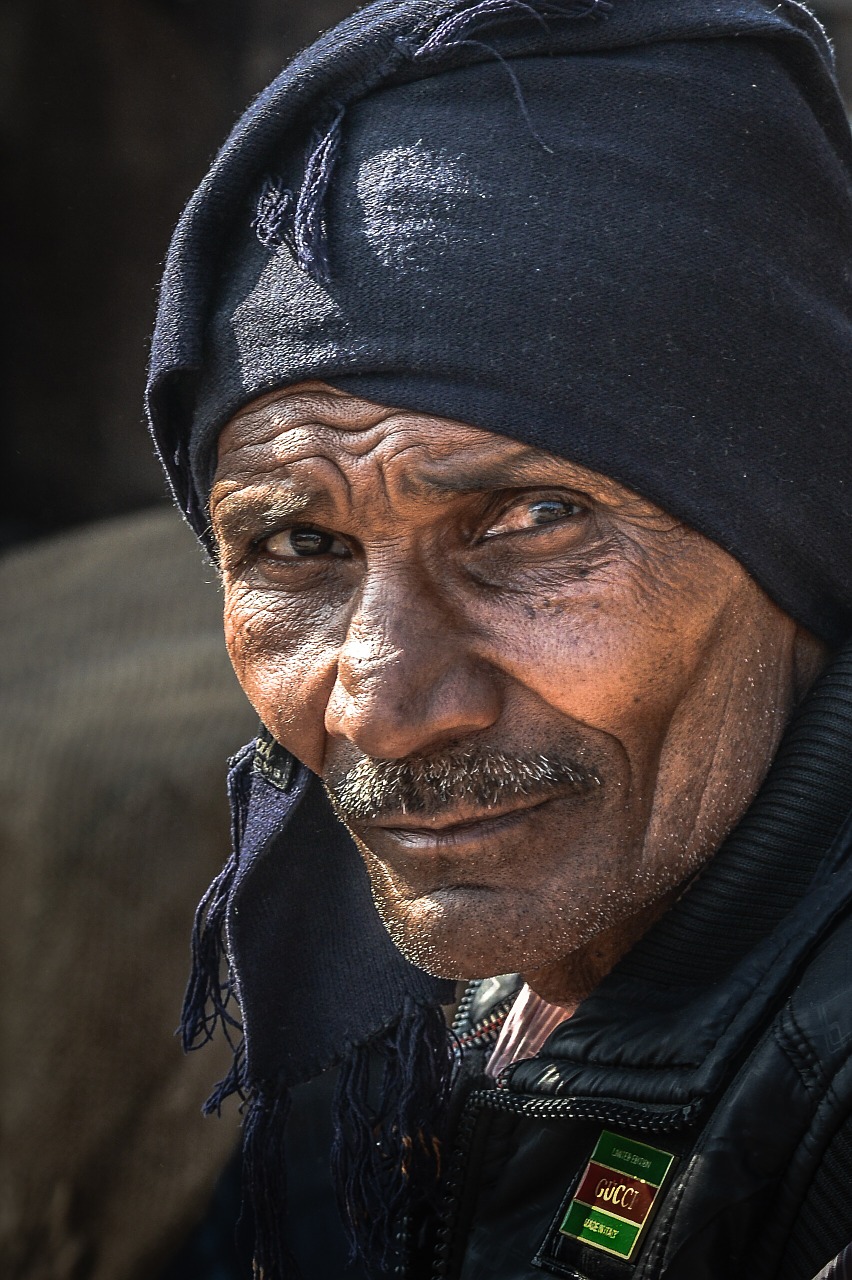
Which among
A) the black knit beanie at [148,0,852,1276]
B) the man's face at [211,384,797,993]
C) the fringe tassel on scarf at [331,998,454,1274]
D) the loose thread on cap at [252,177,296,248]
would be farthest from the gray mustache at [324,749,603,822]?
the loose thread on cap at [252,177,296,248]

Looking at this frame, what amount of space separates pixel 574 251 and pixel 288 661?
706mm

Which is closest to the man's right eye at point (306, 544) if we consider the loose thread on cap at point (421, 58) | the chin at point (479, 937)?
A: the loose thread on cap at point (421, 58)

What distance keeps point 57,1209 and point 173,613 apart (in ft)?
5.26

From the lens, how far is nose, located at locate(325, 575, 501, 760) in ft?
5.79

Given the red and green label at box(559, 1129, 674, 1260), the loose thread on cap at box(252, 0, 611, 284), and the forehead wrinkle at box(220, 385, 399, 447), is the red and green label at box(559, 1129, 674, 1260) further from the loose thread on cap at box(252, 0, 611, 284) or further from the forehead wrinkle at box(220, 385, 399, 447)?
the loose thread on cap at box(252, 0, 611, 284)

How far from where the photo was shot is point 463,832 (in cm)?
185

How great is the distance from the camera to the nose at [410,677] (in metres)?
1.77

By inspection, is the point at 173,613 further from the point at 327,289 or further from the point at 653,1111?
the point at 653,1111

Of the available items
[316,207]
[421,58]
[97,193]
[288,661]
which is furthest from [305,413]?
[97,193]

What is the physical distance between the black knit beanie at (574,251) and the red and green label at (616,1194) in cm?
75

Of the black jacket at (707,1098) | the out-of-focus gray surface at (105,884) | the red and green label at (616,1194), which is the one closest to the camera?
the black jacket at (707,1098)

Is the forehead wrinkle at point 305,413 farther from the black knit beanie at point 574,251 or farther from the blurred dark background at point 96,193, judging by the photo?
→ the blurred dark background at point 96,193

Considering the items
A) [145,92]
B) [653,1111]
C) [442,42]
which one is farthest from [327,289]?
[145,92]

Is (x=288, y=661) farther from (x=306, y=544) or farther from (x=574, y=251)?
(x=574, y=251)
